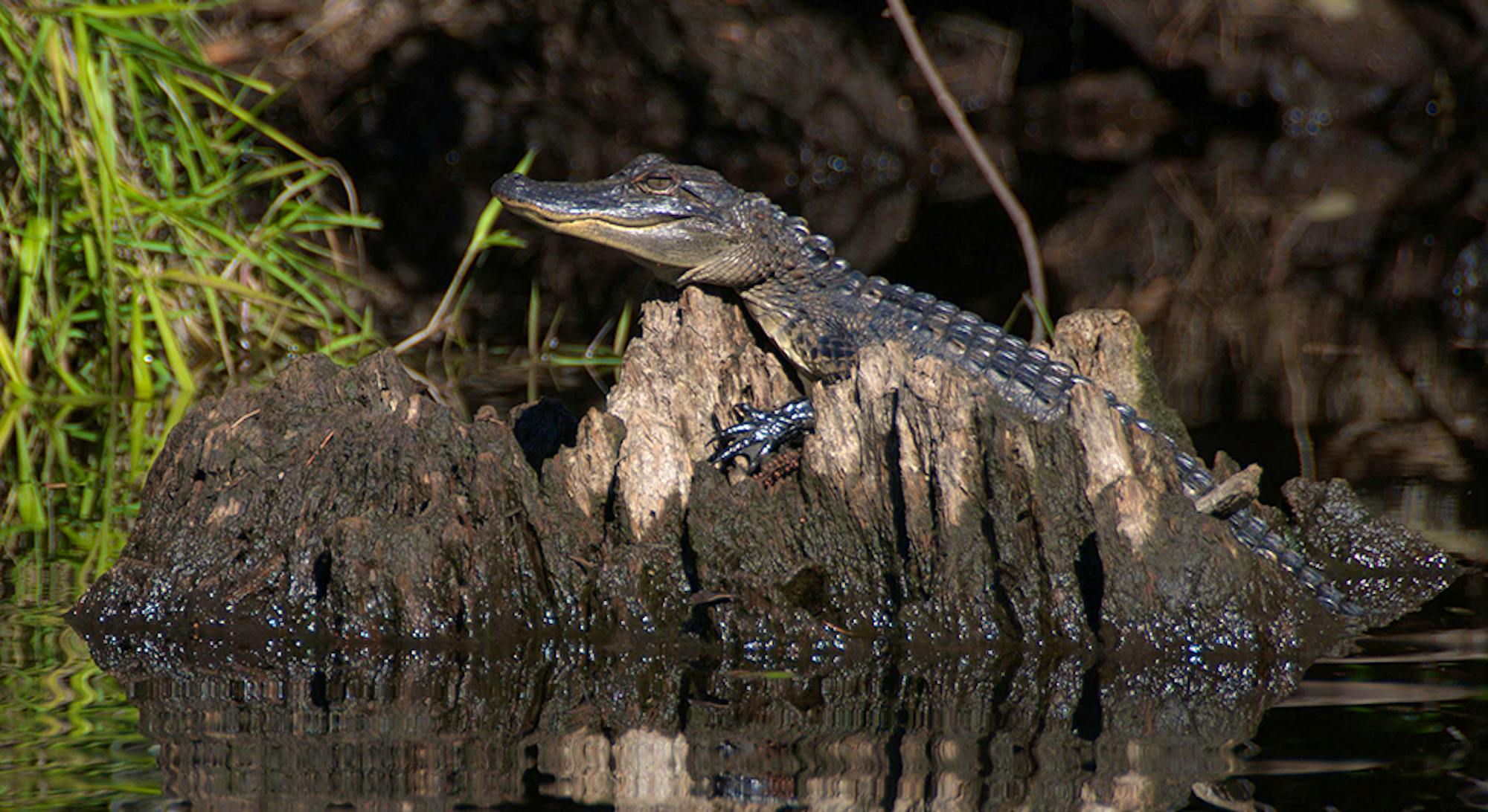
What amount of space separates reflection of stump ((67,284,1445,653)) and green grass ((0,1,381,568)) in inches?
64.1

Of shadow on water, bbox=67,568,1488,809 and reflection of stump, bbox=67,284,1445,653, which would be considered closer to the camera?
shadow on water, bbox=67,568,1488,809

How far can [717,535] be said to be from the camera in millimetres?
3479

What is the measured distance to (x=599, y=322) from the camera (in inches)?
311

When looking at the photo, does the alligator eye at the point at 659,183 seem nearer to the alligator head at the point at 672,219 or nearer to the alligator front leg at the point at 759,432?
the alligator head at the point at 672,219

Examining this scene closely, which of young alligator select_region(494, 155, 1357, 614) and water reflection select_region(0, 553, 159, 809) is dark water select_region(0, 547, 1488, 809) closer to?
water reflection select_region(0, 553, 159, 809)

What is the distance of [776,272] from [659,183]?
449 millimetres

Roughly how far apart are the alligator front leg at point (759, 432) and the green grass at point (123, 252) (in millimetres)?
2181

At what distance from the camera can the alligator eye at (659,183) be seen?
15.1ft

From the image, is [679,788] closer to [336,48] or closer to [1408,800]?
[1408,800]

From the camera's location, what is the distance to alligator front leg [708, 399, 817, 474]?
3984 mm

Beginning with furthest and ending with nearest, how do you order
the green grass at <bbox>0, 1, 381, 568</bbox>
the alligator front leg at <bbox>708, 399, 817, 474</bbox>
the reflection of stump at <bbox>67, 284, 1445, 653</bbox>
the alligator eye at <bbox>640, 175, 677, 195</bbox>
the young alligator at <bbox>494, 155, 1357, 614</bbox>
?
1. the green grass at <bbox>0, 1, 381, 568</bbox>
2. the alligator eye at <bbox>640, 175, 677, 195</bbox>
3. the young alligator at <bbox>494, 155, 1357, 614</bbox>
4. the alligator front leg at <bbox>708, 399, 817, 474</bbox>
5. the reflection of stump at <bbox>67, 284, 1445, 653</bbox>

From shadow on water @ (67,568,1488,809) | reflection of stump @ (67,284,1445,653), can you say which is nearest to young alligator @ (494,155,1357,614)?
reflection of stump @ (67,284,1445,653)

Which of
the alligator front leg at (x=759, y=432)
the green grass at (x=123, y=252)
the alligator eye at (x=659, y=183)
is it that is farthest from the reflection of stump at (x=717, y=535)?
the green grass at (x=123, y=252)

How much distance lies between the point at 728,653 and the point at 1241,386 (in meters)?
3.80
